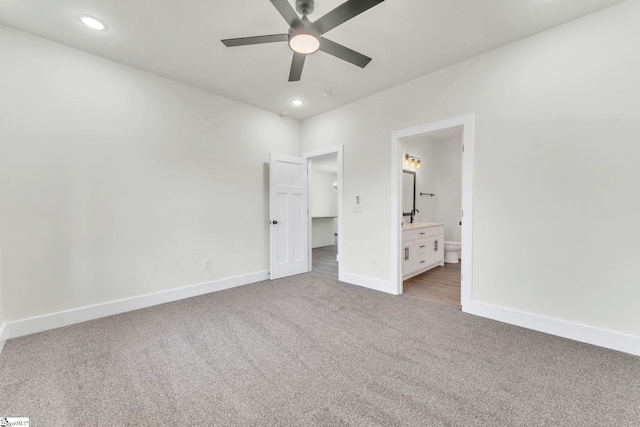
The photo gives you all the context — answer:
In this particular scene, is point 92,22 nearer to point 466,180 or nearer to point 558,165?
point 466,180

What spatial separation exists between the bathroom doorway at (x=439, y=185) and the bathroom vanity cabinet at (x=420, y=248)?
197mm

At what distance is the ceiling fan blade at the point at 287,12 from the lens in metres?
1.64

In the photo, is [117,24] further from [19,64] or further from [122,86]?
[19,64]

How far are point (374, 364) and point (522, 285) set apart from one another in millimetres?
1761

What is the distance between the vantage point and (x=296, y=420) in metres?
1.39

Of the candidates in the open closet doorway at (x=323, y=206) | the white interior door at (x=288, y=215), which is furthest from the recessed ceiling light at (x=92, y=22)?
the open closet doorway at (x=323, y=206)

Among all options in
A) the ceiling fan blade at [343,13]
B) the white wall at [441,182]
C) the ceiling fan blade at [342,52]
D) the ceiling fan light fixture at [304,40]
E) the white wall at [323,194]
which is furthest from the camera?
the white wall at [323,194]

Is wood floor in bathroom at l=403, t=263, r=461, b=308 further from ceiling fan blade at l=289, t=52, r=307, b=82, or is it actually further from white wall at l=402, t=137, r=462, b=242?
ceiling fan blade at l=289, t=52, r=307, b=82

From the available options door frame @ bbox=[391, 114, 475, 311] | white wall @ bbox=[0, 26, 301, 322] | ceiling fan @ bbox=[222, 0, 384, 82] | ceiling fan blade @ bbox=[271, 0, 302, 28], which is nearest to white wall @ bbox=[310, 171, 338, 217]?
white wall @ bbox=[0, 26, 301, 322]

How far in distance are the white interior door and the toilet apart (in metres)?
2.99

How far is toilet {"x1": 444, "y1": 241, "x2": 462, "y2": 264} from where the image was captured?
17.3 ft

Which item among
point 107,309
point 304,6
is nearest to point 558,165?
point 304,6

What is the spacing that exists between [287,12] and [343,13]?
385 mm

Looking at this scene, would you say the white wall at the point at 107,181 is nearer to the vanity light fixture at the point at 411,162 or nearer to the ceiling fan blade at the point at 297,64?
the ceiling fan blade at the point at 297,64
